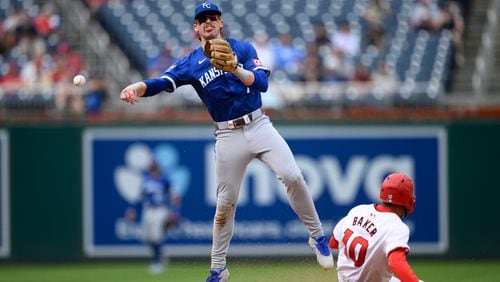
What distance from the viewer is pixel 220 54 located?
8.27 meters

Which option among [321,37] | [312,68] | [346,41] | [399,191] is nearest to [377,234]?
[399,191]

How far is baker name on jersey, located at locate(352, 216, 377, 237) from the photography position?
24.3 feet

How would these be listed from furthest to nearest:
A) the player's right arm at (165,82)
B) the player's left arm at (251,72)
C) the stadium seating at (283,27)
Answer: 1. the stadium seating at (283,27)
2. the player's right arm at (165,82)
3. the player's left arm at (251,72)

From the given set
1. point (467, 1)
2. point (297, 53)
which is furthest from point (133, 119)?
point (467, 1)

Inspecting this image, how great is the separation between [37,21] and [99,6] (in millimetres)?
1420

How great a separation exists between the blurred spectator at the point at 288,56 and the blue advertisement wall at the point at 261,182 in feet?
5.08

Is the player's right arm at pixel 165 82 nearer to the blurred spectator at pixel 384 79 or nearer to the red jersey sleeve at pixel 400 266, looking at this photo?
the red jersey sleeve at pixel 400 266

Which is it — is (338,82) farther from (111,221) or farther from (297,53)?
(111,221)

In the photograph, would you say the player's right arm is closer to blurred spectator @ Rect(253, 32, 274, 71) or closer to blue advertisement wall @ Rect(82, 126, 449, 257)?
blue advertisement wall @ Rect(82, 126, 449, 257)

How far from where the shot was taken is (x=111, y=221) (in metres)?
17.5

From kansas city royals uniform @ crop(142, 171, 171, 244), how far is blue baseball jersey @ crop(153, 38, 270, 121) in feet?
26.1

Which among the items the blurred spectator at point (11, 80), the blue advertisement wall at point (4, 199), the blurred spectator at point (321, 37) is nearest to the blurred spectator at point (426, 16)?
the blurred spectator at point (321, 37)

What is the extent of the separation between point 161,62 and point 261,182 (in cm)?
316

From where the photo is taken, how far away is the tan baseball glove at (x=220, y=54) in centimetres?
827
